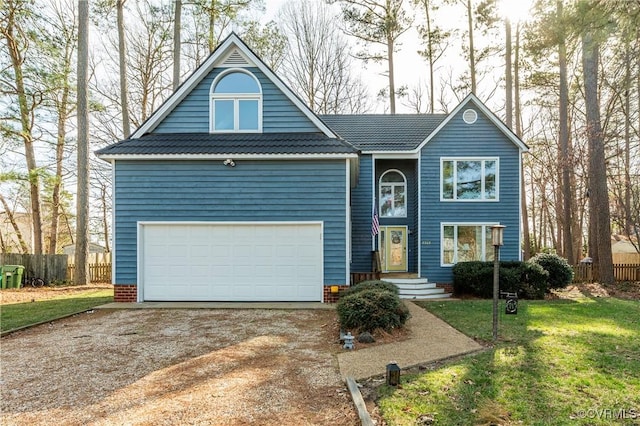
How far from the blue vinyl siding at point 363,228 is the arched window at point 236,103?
4668mm

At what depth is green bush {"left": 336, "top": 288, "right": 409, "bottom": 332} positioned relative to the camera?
20.9 ft

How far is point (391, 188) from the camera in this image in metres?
14.4

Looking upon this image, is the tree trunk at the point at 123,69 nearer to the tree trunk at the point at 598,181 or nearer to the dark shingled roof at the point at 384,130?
the dark shingled roof at the point at 384,130

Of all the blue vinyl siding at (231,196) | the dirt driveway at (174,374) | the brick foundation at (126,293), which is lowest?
the dirt driveway at (174,374)

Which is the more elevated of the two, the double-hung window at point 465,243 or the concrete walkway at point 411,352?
the double-hung window at point 465,243

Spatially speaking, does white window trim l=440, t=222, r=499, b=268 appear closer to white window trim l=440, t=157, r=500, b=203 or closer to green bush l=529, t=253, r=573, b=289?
white window trim l=440, t=157, r=500, b=203

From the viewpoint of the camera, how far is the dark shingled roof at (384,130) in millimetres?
13578

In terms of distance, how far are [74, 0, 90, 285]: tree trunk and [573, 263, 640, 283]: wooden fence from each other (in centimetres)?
1995

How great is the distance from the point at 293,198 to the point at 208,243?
263cm

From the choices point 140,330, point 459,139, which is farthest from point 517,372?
point 459,139

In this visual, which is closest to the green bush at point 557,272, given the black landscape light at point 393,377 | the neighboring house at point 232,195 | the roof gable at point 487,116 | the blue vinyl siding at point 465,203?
the blue vinyl siding at point 465,203

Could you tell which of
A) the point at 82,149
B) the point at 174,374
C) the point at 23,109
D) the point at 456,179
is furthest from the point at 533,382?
the point at 23,109

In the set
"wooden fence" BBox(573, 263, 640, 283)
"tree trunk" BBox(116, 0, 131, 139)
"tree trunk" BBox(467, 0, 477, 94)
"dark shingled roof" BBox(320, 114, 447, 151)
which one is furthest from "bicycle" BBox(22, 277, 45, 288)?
"tree trunk" BBox(467, 0, 477, 94)

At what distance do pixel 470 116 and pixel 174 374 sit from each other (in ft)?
41.1
